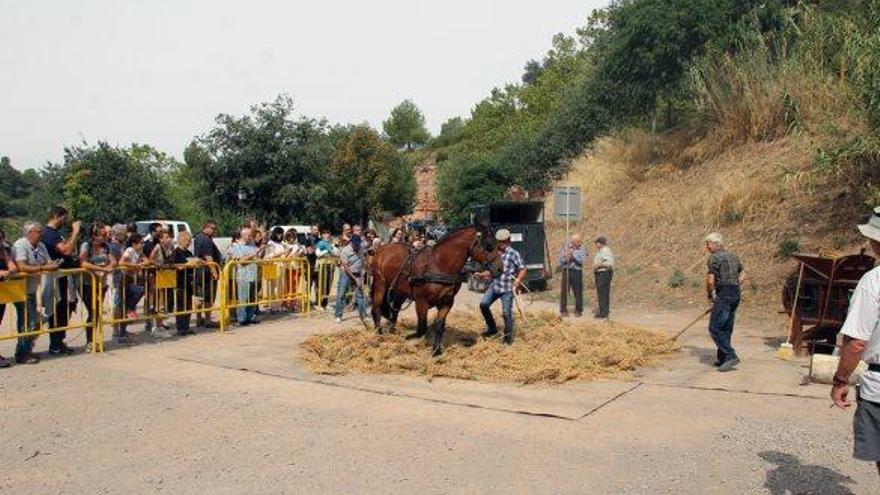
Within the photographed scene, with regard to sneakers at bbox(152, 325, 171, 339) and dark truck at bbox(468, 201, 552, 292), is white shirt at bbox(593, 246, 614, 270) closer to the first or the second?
dark truck at bbox(468, 201, 552, 292)

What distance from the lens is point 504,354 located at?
31.5 feet

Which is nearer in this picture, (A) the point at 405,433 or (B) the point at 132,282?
(A) the point at 405,433

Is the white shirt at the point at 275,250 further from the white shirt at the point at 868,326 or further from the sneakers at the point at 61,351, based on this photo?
the white shirt at the point at 868,326

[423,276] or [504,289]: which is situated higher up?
[423,276]

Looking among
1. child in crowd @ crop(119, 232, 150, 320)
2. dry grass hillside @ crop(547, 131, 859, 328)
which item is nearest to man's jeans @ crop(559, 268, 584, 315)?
dry grass hillside @ crop(547, 131, 859, 328)

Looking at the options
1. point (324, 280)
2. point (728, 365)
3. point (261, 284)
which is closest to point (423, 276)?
point (728, 365)

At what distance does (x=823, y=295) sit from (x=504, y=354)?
4.45 m

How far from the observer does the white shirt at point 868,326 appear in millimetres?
3891

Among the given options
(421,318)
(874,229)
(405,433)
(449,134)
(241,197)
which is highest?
(449,134)

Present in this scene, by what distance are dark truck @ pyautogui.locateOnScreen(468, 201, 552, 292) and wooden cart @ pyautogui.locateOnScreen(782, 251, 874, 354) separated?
1016cm

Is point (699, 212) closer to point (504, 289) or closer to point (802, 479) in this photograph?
point (504, 289)

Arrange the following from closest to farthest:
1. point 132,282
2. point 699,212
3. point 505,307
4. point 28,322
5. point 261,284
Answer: point 28,322, point 505,307, point 132,282, point 261,284, point 699,212

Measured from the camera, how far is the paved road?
5.47 m

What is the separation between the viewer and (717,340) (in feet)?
31.2
